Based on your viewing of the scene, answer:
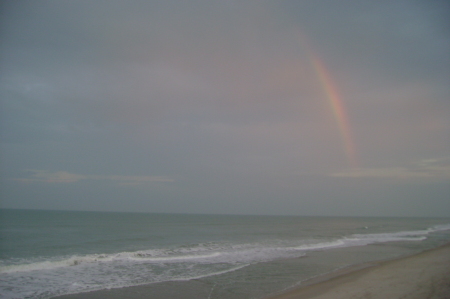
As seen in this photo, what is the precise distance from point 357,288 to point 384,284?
1.42 metres

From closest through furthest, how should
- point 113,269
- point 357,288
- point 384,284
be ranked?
1. point 357,288
2. point 384,284
3. point 113,269

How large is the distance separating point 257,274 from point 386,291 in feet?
22.6

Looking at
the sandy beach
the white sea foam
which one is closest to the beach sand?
the sandy beach

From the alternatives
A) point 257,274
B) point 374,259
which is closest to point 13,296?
point 257,274

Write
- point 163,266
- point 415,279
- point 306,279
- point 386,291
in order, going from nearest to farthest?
1. point 386,291
2. point 415,279
3. point 306,279
4. point 163,266

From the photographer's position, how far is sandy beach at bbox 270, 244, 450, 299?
10.6 m

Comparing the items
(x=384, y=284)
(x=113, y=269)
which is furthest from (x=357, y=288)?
(x=113, y=269)

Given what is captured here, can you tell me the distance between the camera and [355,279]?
46.3 ft

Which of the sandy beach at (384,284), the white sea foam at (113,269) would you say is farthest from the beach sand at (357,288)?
the white sea foam at (113,269)

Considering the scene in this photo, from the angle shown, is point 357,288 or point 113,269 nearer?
point 357,288

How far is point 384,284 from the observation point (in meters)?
12.5

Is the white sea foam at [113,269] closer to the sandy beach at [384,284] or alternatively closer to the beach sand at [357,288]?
the beach sand at [357,288]

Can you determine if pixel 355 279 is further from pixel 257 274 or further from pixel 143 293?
pixel 143 293

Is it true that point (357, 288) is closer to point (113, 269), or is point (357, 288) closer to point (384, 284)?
point (384, 284)
